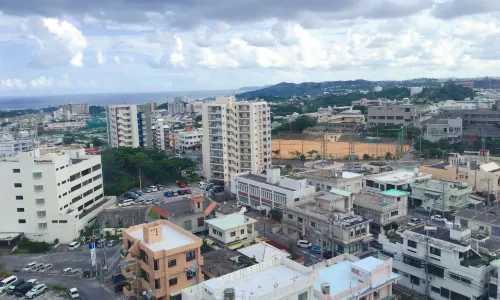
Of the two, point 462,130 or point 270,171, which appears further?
point 462,130

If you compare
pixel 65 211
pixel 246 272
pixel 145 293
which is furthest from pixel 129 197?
pixel 246 272

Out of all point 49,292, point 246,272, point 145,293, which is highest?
point 246,272

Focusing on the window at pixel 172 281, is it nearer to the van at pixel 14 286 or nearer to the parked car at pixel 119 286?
the parked car at pixel 119 286

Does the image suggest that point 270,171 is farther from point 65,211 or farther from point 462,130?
point 462,130

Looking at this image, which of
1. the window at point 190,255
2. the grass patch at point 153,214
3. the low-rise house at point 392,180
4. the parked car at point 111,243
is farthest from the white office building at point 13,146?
the window at point 190,255

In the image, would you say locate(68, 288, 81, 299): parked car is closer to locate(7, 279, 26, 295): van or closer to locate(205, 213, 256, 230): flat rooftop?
→ locate(7, 279, 26, 295): van
